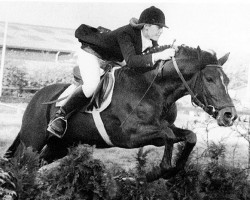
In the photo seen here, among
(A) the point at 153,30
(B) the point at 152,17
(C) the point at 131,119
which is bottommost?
(C) the point at 131,119

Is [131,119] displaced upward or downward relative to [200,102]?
downward

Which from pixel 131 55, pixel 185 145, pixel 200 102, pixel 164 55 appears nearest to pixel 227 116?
pixel 200 102

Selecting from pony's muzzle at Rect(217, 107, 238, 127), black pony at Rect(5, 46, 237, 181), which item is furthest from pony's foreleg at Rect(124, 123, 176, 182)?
pony's muzzle at Rect(217, 107, 238, 127)

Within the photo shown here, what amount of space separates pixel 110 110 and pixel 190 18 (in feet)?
10.7

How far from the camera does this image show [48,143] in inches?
185

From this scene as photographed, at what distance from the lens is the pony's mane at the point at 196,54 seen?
362cm

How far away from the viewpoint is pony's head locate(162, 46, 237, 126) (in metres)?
3.40

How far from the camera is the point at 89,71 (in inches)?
161

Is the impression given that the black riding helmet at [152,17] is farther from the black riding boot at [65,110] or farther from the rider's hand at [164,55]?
the black riding boot at [65,110]

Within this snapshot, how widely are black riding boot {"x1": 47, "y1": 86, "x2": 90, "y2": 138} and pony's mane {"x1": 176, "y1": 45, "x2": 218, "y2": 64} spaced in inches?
45.2

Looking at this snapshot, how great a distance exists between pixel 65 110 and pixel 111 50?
0.85m

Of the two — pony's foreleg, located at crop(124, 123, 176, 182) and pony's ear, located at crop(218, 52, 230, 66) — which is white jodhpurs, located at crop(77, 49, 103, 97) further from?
pony's ear, located at crop(218, 52, 230, 66)

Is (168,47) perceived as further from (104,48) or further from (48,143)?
(48,143)

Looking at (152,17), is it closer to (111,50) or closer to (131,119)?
(111,50)
